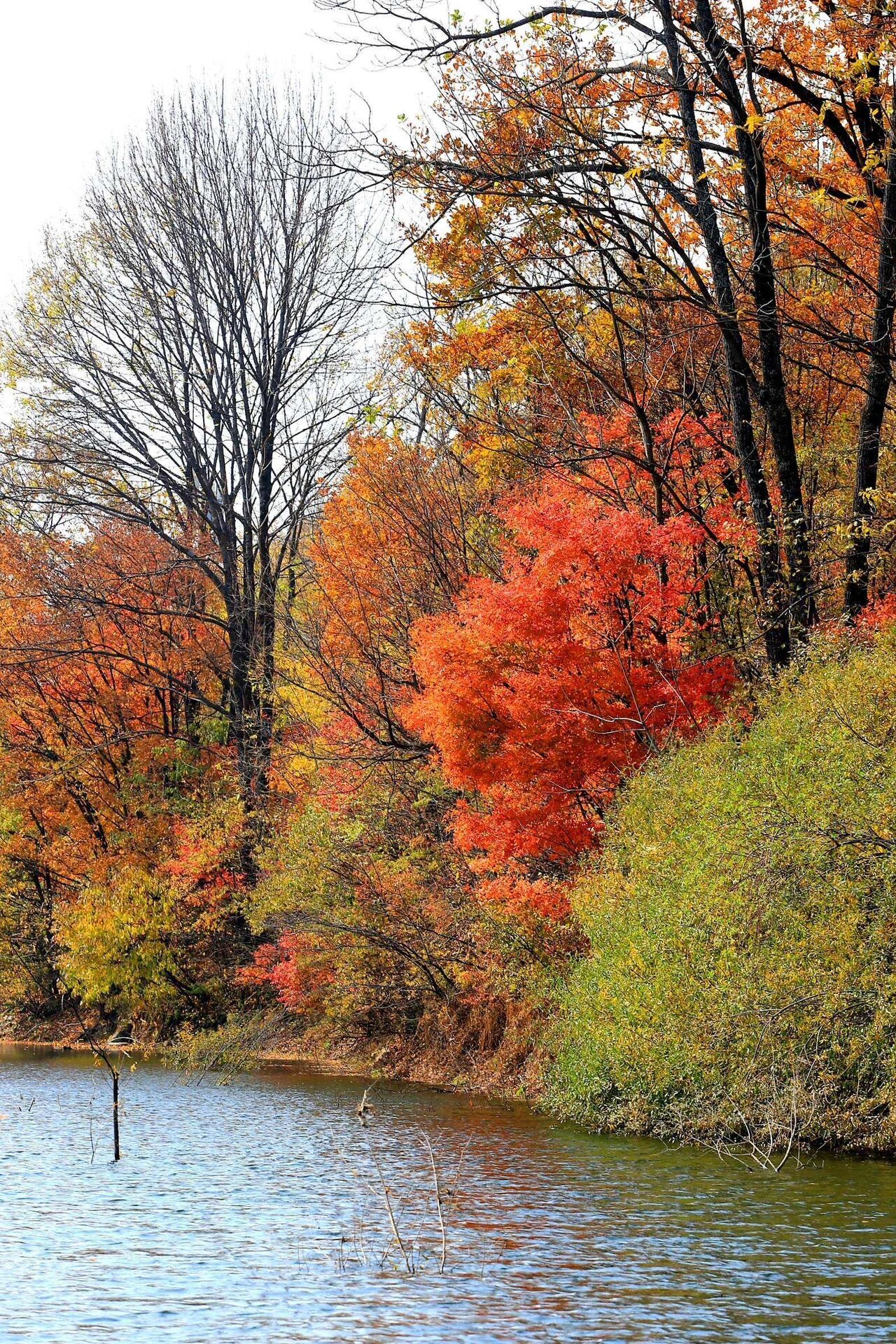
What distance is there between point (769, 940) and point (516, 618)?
6.91 m

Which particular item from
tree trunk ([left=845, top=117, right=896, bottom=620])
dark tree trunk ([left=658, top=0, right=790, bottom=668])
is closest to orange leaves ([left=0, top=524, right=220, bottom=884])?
dark tree trunk ([left=658, top=0, right=790, bottom=668])

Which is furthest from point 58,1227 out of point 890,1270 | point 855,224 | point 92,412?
point 92,412

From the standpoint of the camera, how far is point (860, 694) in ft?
46.6

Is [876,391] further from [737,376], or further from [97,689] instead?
[97,689]

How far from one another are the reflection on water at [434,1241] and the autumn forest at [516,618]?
139 centimetres

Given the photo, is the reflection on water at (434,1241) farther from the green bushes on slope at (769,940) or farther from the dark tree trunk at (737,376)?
the dark tree trunk at (737,376)

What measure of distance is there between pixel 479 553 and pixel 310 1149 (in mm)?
13241

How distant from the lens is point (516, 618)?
18.8 m

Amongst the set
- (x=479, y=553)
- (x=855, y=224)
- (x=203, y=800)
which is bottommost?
(x=203, y=800)

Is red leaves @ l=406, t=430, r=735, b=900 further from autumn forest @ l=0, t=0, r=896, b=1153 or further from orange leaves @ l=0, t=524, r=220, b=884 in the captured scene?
orange leaves @ l=0, t=524, r=220, b=884

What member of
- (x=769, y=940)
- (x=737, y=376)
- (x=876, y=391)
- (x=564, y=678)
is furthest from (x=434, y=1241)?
(x=737, y=376)

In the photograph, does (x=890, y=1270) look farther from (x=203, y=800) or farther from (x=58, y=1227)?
(x=203, y=800)

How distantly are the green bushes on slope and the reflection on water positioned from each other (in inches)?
26.5

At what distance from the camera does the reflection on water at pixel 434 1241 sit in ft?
27.0
